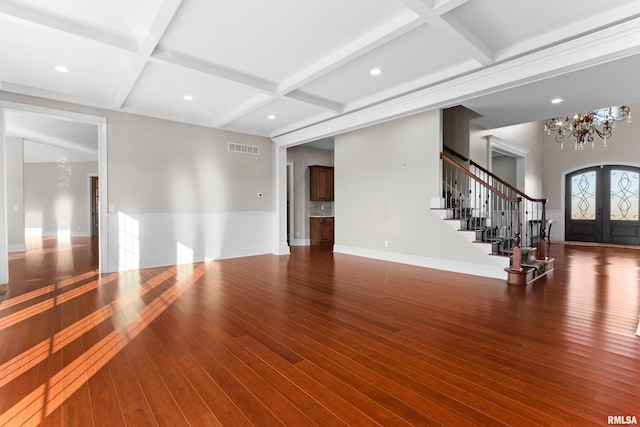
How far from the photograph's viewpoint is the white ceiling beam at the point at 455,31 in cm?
272

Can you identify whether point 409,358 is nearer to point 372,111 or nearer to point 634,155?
point 372,111

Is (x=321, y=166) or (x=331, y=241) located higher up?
(x=321, y=166)

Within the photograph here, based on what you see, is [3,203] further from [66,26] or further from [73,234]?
[73,234]

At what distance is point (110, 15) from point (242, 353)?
A: 344cm

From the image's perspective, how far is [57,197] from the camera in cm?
1149

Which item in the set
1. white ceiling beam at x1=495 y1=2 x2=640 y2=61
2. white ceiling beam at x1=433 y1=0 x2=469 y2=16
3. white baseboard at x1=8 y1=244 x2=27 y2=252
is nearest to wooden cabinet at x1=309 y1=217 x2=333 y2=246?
white ceiling beam at x1=495 y1=2 x2=640 y2=61

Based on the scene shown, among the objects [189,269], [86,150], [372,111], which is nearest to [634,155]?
[372,111]

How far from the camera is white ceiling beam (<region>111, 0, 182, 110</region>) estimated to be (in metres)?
2.75

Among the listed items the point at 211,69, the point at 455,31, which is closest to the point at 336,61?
the point at 455,31

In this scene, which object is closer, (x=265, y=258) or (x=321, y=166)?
(x=265, y=258)

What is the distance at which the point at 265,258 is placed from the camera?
7.03 m

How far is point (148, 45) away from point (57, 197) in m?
11.5
